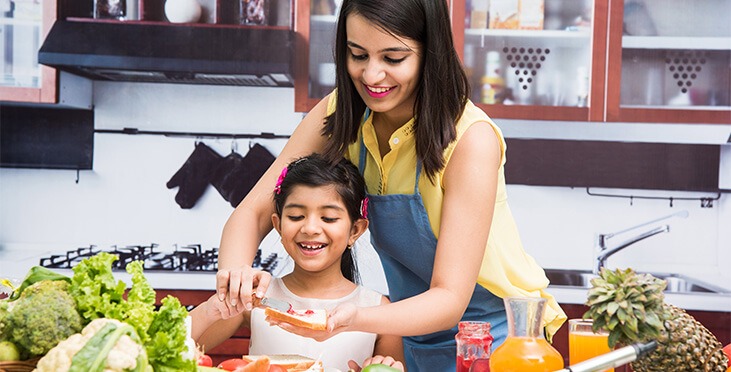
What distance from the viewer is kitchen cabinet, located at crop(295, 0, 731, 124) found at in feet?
12.1

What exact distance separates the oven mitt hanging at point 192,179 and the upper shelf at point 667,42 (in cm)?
186

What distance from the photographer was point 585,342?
1343mm

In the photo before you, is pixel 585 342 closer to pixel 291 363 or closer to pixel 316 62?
pixel 291 363

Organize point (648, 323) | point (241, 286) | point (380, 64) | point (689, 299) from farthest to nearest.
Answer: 1. point (689, 299)
2. point (380, 64)
3. point (241, 286)
4. point (648, 323)

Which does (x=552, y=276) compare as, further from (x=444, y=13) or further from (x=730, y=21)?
(x=444, y=13)

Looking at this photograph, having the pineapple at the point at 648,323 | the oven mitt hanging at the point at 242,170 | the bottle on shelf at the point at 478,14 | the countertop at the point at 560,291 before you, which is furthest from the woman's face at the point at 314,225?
the bottle on shelf at the point at 478,14

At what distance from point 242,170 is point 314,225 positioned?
6.66ft

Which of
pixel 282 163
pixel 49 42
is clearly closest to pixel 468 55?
pixel 49 42

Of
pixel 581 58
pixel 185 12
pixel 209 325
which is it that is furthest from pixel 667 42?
pixel 209 325

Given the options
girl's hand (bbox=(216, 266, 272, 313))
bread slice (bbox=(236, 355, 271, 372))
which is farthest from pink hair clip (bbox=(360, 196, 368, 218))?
bread slice (bbox=(236, 355, 271, 372))

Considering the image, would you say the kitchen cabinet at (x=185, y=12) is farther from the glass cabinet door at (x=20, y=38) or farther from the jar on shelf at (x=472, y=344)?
the jar on shelf at (x=472, y=344)

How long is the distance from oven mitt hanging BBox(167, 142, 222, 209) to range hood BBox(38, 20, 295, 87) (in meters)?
0.37

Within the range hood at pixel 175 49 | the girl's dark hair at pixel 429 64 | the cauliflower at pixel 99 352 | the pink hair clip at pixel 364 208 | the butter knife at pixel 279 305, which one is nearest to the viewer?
the cauliflower at pixel 99 352

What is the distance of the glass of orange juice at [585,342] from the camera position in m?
1.33
